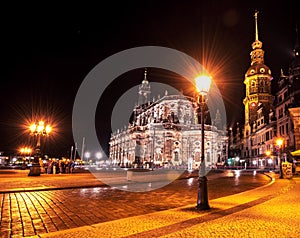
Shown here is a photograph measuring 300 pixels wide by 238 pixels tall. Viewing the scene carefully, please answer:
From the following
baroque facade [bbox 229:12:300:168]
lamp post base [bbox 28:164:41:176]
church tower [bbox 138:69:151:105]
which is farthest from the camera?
church tower [bbox 138:69:151:105]

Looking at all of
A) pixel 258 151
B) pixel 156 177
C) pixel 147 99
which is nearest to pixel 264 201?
pixel 156 177

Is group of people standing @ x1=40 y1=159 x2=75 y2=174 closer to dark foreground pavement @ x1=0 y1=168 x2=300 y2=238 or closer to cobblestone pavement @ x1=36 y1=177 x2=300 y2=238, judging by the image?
dark foreground pavement @ x1=0 y1=168 x2=300 y2=238

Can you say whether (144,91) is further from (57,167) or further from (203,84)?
(203,84)

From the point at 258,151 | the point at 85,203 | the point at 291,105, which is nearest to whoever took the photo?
the point at 85,203

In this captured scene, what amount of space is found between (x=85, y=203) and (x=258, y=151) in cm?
6361

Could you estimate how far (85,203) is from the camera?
9875 millimetres

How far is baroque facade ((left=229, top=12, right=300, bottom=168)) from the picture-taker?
4284 centimetres

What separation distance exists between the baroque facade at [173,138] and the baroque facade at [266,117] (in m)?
9.63

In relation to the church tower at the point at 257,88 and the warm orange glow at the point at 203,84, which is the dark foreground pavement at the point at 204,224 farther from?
the church tower at the point at 257,88

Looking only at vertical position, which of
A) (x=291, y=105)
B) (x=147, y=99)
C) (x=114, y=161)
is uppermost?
(x=147, y=99)

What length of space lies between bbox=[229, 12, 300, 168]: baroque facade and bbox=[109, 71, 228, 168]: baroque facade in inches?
379

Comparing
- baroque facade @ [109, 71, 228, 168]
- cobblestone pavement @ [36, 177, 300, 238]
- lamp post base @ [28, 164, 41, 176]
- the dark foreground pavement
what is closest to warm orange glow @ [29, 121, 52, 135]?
lamp post base @ [28, 164, 41, 176]

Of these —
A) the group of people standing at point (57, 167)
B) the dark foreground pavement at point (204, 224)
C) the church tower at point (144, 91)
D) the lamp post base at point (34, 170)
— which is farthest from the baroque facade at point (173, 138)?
the dark foreground pavement at point (204, 224)

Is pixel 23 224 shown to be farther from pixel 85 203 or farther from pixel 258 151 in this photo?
pixel 258 151
